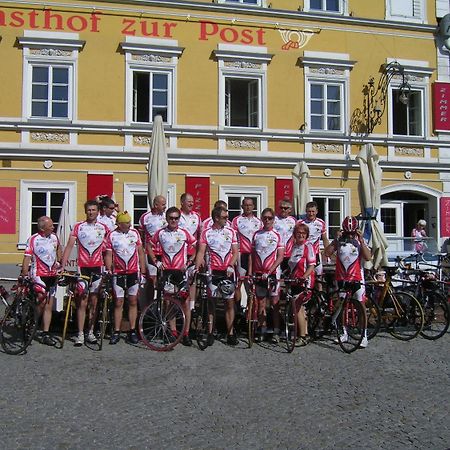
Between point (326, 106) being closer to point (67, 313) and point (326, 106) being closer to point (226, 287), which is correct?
point (226, 287)

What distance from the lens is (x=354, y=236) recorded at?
7.71 meters

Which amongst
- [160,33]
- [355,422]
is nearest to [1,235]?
[160,33]

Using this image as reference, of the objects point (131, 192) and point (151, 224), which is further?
point (131, 192)

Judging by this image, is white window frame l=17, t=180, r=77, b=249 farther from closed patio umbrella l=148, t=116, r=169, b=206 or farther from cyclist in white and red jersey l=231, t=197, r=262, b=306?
cyclist in white and red jersey l=231, t=197, r=262, b=306

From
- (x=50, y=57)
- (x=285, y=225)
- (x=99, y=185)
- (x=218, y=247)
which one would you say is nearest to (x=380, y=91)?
(x=99, y=185)

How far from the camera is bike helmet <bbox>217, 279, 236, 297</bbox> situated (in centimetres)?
743

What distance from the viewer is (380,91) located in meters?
18.1

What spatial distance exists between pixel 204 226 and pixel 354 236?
2076 millimetres

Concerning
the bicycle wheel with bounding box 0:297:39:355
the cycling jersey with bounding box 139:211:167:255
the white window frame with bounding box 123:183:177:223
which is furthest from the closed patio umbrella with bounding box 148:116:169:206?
the white window frame with bounding box 123:183:177:223

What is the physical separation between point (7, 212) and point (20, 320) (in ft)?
29.8

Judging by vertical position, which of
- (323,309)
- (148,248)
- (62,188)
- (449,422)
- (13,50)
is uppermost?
(13,50)

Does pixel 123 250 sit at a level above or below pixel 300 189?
below

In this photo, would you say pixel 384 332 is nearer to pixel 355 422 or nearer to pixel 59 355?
pixel 355 422

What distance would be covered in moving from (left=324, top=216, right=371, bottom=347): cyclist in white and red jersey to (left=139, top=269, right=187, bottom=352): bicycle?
2.18 meters
